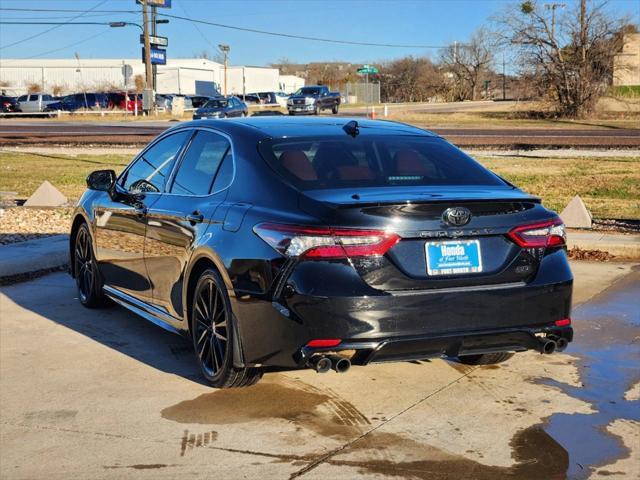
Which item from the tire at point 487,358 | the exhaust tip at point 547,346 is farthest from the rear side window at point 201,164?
the exhaust tip at point 547,346

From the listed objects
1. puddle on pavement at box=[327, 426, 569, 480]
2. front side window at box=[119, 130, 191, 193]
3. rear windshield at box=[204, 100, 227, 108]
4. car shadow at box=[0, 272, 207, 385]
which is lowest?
car shadow at box=[0, 272, 207, 385]

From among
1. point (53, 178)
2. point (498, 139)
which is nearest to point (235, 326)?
point (53, 178)

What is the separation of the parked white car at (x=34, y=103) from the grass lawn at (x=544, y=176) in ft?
128

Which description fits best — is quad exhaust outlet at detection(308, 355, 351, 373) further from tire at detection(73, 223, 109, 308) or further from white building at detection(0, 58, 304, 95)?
white building at detection(0, 58, 304, 95)

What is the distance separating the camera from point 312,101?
52344 mm

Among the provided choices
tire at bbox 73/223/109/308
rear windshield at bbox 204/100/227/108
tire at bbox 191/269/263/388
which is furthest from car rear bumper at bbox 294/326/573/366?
rear windshield at bbox 204/100/227/108

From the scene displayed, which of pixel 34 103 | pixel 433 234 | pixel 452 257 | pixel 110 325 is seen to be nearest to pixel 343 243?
pixel 433 234

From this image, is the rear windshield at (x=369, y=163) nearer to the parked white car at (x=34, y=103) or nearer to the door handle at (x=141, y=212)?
the door handle at (x=141, y=212)

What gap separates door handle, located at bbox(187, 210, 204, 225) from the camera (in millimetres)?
5641

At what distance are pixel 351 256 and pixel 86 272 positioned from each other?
12.3ft

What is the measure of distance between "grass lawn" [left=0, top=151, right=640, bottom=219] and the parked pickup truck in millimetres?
28942

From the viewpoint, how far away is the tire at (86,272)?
7.62 meters

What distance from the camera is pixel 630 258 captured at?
391 inches

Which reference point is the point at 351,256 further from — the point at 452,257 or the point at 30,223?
the point at 30,223
